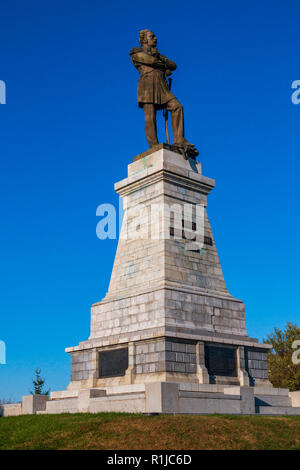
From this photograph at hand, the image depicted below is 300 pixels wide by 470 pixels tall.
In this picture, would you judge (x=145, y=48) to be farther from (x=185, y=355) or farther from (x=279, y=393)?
(x=279, y=393)

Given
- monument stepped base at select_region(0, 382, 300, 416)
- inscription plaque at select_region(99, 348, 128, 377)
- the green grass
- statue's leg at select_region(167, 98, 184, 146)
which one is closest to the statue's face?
statue's leg at select_region(167, 98, 184, 146)

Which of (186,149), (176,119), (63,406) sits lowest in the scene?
(63,406)

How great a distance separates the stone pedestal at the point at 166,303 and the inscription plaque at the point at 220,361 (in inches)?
1.5

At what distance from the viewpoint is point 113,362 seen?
74.7 feet

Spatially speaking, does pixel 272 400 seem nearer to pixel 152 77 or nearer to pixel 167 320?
pixel 167 320

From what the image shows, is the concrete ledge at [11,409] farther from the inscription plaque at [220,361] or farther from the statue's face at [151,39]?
the statue's face at [151,39]

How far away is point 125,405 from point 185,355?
412cm

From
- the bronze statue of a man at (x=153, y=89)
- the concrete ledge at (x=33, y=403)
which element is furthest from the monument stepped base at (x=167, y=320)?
the bronze statue of a man at (x=153, y=89)

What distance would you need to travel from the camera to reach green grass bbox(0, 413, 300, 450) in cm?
1408

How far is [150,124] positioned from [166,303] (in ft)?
30.5

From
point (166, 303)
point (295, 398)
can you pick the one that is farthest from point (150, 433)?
point (295, 398)

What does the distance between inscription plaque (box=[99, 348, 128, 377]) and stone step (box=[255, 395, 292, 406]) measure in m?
5.16

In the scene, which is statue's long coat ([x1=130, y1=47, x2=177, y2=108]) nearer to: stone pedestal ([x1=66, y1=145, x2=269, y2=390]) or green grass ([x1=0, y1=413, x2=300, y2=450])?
stone pedestal ([x1=66, y1=145, x2=269, y2=390])

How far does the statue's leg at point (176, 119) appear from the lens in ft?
87.4
